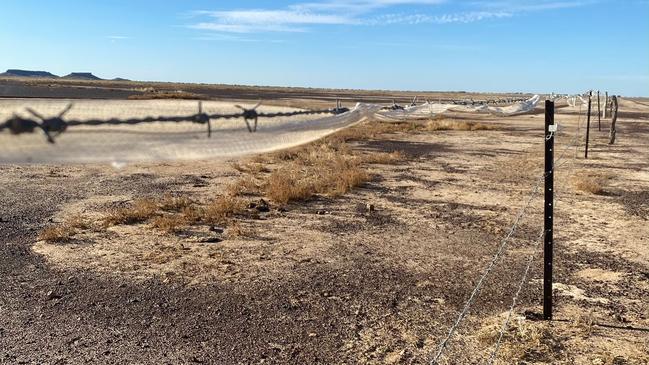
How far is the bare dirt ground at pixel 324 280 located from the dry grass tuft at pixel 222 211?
438 millimetres

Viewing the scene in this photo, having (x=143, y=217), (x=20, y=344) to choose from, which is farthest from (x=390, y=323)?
(x=143, y=217)

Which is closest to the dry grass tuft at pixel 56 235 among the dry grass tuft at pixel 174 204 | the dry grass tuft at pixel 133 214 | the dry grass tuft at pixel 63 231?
the dry grass tuft at pixel 63 231

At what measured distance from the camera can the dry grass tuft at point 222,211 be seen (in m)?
9.94

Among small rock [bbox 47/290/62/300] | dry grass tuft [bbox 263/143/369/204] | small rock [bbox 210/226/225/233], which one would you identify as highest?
dry grass tuft [bbox 263/143/369/204]

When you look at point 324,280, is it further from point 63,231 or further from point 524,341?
point 63,231

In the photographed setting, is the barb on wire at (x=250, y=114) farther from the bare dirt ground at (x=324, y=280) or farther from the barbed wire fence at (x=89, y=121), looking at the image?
the bare dirt ground at (x=324, y=280)

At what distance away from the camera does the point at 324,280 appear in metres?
7.11

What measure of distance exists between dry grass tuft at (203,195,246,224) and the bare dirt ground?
17.2 inches

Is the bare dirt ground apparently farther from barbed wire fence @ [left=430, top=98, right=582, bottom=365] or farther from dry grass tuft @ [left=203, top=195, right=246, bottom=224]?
dry grass tuft @ [left=203, top=195, right=246, bottom=224]

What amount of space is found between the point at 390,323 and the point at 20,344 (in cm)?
353

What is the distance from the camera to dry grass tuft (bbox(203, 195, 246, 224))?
9942 mm

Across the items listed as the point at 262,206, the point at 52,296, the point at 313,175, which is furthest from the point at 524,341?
the point at 313,175

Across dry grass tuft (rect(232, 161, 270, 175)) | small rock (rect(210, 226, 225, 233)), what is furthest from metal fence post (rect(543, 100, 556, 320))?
dry grass tuft (rect(232, 161, 270, 175))

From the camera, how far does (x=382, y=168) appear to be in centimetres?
1683
